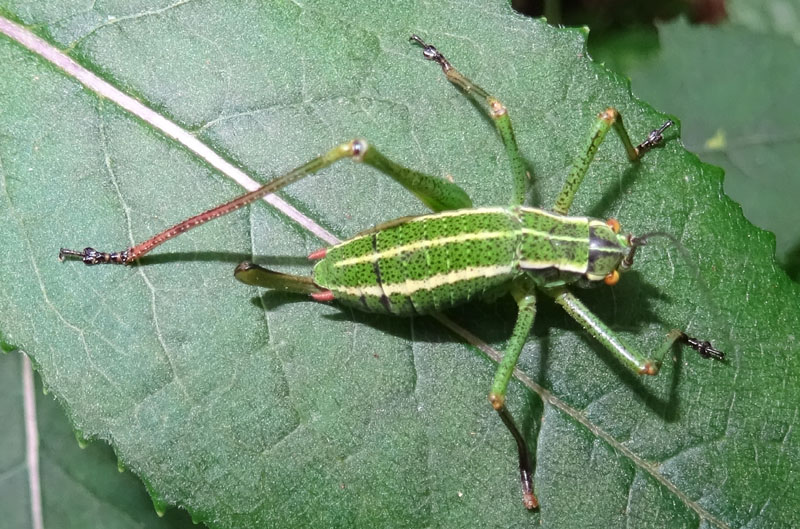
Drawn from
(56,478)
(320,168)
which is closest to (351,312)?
(320,168)

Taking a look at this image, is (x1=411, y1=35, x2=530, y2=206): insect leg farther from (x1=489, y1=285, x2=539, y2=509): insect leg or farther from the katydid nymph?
(x1=489, y1=285, x2=539, y2=509): insect leg

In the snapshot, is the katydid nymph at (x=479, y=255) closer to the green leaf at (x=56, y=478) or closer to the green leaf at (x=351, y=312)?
the green leaf at (x=351, y=312)

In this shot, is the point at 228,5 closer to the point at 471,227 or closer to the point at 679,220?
the point at 471,227

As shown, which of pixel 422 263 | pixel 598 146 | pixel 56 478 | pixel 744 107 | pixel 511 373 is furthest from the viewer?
pixel 744 107

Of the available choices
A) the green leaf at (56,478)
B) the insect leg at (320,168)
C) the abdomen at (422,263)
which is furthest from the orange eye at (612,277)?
the green leaf at (56,478)

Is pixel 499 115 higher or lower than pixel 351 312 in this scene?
higher

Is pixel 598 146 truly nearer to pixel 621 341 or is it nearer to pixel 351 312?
pixel 621 341
